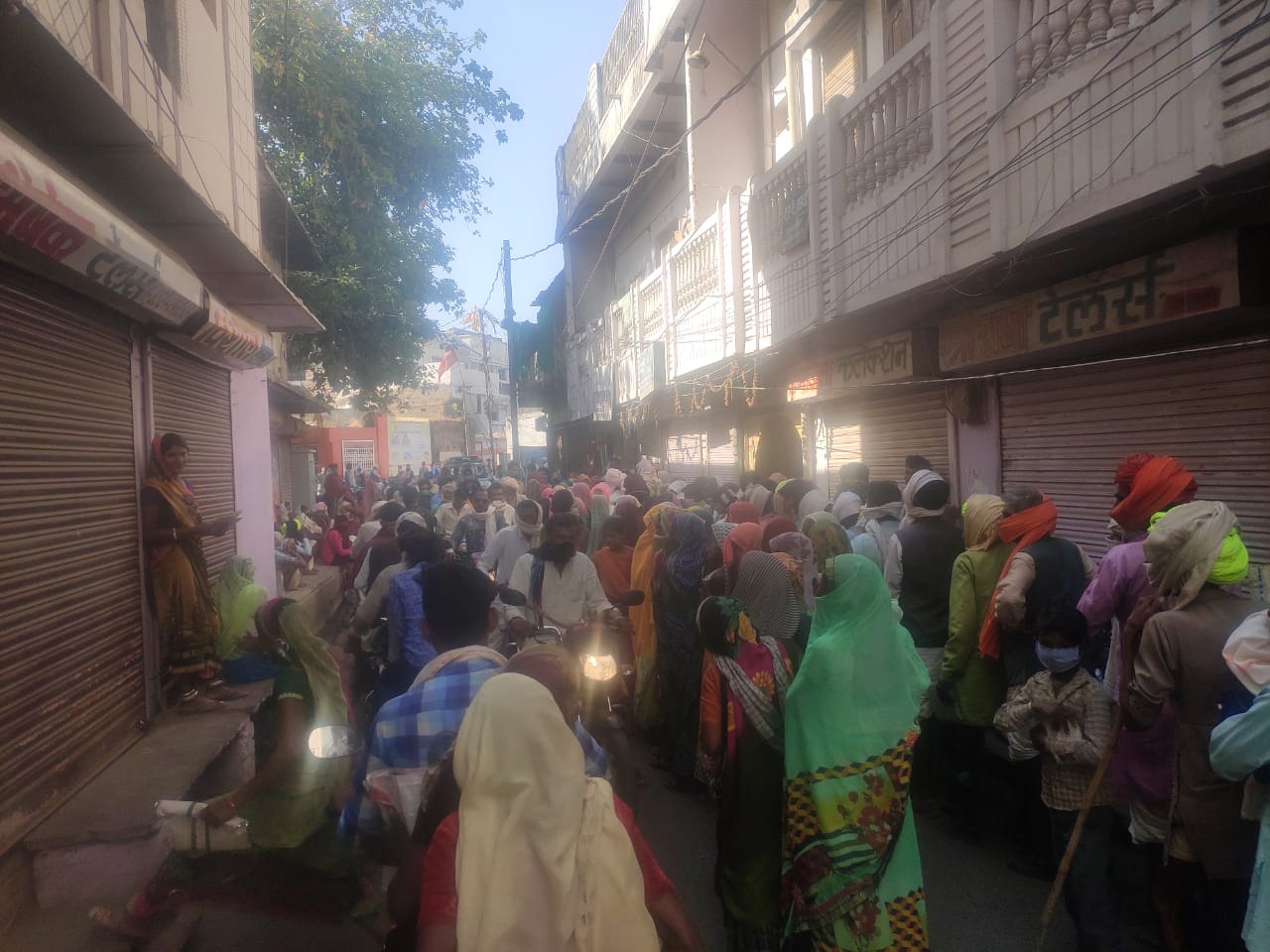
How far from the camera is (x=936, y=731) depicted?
498cm

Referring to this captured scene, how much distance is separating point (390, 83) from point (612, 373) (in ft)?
25.1

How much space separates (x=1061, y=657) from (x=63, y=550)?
16.0 ft

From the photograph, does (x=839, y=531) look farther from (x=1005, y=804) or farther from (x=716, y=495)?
(x=716, y=495)

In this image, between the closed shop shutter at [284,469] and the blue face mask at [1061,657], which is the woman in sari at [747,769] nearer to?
the blue face mask at [1061,657]

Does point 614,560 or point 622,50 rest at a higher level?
point 622,50

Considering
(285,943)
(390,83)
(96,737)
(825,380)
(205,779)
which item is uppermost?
(390,83)

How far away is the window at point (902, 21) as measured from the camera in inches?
329

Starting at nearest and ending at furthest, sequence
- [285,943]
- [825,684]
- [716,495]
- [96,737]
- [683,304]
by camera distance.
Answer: [825,684] → [285,943] → [96,737] → [716,495] → [683,304]

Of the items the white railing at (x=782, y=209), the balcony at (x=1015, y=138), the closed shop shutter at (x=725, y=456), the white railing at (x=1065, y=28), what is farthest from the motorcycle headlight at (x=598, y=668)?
the closed shop shutter at (x=725, y=456)

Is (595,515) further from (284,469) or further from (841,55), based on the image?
(284,469)

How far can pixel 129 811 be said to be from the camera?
4.28m

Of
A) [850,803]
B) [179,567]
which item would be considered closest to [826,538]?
[850,803]

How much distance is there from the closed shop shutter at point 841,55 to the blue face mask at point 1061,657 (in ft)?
25.7

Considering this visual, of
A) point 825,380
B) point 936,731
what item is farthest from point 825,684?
point 825,380
